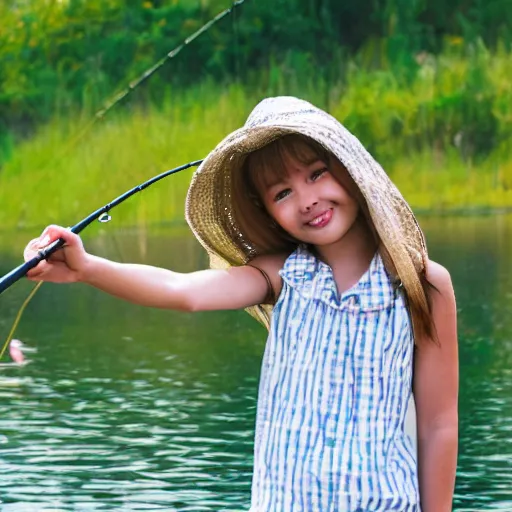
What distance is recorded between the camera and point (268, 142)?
2449 millimetres

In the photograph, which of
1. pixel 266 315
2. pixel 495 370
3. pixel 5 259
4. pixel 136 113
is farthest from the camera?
pixel 136 113

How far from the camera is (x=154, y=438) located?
5.96 meters

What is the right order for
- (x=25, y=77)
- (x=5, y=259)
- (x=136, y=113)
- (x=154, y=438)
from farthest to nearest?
(x=25, y=77) → (x=136, y=113) → (x=5, y=259) → (x=154, y=438)

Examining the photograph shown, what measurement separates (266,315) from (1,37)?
1916cm

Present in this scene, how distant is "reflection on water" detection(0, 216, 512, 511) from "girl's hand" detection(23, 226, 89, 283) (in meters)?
2.79

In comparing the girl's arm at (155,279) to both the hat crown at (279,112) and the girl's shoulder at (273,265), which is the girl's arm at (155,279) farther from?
the hat crown at (279,112)

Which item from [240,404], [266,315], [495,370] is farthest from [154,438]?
[266,315]

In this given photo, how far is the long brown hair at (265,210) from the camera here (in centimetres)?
237

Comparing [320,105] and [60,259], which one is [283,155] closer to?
[60,259]

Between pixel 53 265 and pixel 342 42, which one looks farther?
pixel 342 42

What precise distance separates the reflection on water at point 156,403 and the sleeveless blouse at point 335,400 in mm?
2608

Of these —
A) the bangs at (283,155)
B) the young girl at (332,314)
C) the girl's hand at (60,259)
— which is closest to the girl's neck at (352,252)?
the young girl at (332,314)

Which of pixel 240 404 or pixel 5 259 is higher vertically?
pixel 5 259

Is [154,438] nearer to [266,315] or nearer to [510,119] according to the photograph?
[266,315]
